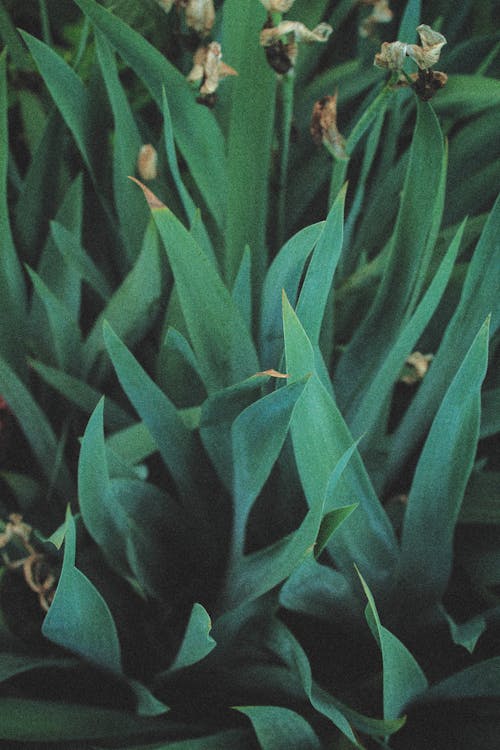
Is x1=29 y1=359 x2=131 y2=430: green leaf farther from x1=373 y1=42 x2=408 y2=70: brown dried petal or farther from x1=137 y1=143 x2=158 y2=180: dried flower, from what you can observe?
x1=373 y1=42 x2=408 y2=70: brown dried petal

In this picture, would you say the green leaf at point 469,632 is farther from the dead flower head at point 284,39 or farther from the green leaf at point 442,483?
the dead flower head at point 284,39

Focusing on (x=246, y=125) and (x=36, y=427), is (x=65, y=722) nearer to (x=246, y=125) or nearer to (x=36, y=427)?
(x=36, y=427)

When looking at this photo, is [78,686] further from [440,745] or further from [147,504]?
[440,745]

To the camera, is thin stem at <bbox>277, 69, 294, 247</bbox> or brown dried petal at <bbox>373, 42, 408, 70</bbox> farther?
thin stem at <bbox>277, 69, 294, 247</bbox>

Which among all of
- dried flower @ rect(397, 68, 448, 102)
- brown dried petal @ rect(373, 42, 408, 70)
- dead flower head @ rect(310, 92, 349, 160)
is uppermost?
brown dried petal @ rect(373, 42, 408, 70)

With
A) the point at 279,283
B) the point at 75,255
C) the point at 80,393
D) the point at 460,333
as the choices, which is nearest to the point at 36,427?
the point at 80,393

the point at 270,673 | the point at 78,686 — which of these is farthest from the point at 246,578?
the point at 78,686

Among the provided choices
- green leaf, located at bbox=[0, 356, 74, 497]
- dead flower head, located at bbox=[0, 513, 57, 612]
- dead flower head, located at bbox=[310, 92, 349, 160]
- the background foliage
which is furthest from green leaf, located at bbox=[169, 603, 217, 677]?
dead flower head, located at bbox=[310, 92, 349, 160]
